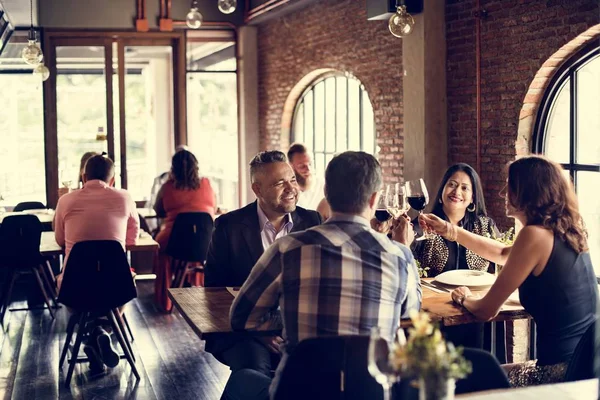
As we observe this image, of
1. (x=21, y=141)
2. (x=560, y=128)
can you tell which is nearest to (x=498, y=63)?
(x=560, y=128)

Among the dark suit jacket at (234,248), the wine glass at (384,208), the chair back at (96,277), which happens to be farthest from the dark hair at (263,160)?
the chair back at (96,277)

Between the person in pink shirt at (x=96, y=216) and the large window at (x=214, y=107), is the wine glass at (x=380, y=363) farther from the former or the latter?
the large window at (x=214, y=107)

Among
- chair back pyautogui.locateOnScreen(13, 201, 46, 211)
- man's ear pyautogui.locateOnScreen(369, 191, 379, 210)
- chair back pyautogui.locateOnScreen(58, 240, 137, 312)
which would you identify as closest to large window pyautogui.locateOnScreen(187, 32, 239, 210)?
chair back pyautogui.locateOnScreen(13, 201, 46, 211)

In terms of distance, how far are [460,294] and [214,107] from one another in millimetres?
7813

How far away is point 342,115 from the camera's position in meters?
8.76

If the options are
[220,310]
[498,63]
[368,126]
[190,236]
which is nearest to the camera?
[220,310]

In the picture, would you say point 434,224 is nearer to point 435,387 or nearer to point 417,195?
point 417,195

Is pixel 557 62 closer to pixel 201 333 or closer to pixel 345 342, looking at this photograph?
pixel 201 333

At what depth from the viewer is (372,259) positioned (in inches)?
99.2

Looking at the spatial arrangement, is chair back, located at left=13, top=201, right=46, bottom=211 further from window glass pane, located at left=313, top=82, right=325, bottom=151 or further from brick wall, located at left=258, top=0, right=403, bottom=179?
window glass pane, located at left=313, top=82, right=325, bottom=151

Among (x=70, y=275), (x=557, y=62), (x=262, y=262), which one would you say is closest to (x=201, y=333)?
(x=262, y=262)

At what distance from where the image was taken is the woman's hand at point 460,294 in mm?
3363

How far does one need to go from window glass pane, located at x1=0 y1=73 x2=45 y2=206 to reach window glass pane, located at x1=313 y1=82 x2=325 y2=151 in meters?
3.26

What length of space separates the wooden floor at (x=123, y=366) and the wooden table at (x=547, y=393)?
10.2 feet
